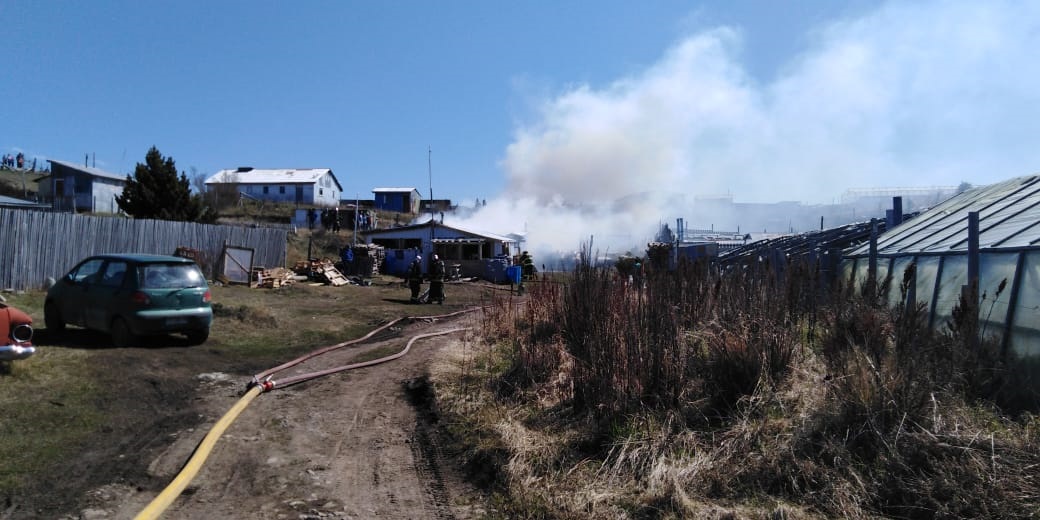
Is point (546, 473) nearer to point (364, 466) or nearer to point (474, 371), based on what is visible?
point (364, 466)

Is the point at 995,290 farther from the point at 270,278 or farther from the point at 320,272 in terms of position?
the point at 320,272

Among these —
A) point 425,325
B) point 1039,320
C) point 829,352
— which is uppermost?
point 1039,320

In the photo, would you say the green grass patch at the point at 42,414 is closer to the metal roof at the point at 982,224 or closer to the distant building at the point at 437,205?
the metal roof at the point at 982,224

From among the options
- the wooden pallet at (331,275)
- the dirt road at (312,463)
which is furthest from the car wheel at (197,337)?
the wooden pallet at (331,275)

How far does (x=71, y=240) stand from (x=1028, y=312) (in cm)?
2139

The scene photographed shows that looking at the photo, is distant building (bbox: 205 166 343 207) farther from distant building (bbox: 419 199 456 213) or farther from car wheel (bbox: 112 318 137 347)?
car wheel (bbox: 112 318 137 347)

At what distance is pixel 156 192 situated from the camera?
33812 mm

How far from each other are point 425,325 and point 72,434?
10.7 m

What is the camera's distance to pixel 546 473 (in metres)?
5.14

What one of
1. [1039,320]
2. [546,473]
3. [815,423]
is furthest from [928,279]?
[546,473]

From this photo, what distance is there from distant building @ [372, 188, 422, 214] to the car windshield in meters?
61.0

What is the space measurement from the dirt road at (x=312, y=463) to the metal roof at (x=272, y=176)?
206 feet

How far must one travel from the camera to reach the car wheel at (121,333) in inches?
414

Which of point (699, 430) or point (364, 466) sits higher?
point (699, 430)
